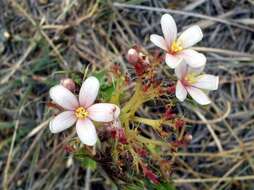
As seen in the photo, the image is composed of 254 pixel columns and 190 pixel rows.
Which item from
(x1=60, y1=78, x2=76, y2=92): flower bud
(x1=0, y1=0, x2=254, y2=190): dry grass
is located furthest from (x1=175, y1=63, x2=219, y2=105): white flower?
(x1=0, y1=0, x2=254, y2=190): dry grass

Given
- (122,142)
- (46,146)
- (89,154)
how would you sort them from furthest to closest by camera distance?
(46,146) → (89,154) → (122,142)

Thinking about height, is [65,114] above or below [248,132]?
below

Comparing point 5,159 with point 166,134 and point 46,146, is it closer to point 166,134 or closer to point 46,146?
point 46,146

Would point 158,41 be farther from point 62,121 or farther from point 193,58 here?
point 62,121

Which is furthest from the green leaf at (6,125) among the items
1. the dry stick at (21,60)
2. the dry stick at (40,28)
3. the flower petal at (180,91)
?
the flower petal at (180,91)

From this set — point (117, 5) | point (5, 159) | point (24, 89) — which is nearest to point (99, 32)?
point (117, 5)

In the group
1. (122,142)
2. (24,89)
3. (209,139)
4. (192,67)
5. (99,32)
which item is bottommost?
(122,142)
